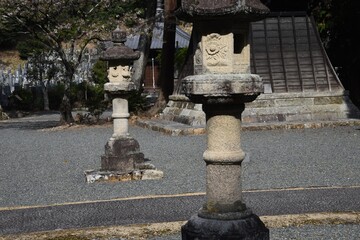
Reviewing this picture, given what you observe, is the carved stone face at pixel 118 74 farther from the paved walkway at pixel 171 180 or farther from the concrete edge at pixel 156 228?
the concrete edge at pixel 156 228

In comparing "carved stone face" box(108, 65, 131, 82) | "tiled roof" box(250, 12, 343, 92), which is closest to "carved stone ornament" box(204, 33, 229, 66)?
"carved stone face" box(108, 65, 131, 82)

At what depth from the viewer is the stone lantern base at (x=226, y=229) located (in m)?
4.13

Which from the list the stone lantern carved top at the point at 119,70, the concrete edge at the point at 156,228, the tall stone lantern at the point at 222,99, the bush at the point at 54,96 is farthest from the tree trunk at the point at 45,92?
the tall stone lantern at the point at 222,99

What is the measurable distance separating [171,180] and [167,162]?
197 cm

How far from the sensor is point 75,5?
1778 centimetres

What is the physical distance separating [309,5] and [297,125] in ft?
22.6

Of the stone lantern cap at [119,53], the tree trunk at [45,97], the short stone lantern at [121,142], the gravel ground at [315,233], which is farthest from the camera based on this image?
the tree trunk at [45,97]

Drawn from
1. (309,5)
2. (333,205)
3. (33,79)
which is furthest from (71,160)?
(33,79)

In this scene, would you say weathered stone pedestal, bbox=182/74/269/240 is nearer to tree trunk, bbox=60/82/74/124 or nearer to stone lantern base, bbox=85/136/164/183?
stone lantern base, bbox=85/136/164/183

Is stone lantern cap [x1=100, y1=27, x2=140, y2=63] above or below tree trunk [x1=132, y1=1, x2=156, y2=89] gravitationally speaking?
below

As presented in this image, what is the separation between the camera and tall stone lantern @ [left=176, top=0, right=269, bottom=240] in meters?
4.14

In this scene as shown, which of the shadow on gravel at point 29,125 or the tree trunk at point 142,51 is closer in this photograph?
the shadow on gravel at point 29,125

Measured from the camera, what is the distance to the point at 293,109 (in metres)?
16.5

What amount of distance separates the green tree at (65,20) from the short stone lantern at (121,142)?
843 cm
